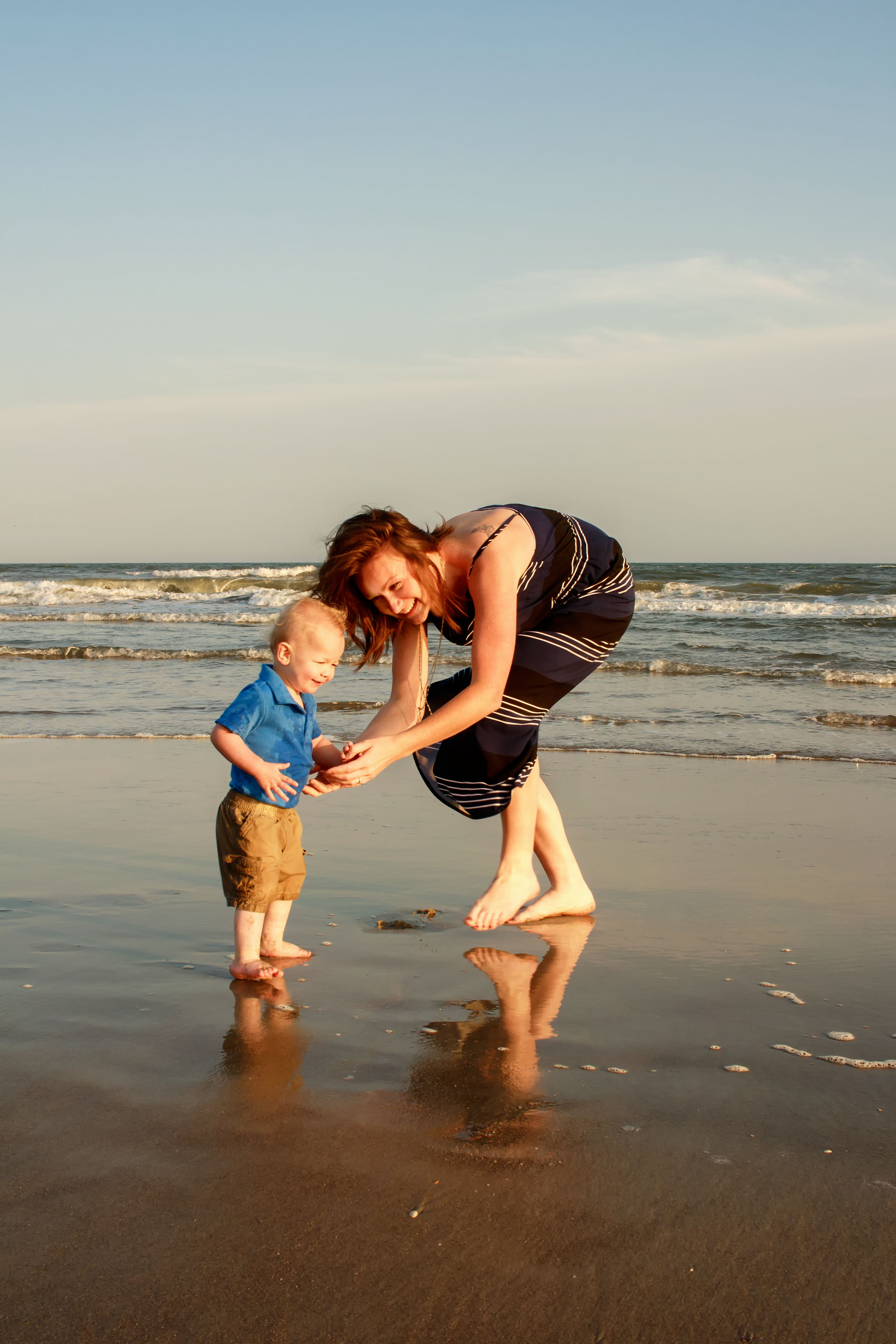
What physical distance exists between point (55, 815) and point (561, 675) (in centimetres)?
261

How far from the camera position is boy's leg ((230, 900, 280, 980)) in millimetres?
2693

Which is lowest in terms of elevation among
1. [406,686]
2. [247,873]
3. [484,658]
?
[247,873]

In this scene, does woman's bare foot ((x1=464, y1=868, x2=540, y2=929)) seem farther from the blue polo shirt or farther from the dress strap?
the dress strap

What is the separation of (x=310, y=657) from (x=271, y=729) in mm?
226

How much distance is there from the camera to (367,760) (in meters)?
2.46

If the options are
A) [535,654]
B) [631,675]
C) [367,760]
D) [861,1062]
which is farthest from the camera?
[631,675]

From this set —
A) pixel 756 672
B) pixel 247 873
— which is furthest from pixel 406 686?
pixel 756 672

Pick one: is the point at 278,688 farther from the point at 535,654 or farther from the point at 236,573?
the point at 236,573

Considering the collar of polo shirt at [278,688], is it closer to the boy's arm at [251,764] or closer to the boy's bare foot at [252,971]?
the boy's arm at [251,764]

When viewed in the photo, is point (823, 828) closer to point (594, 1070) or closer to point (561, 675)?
point (561, 675)

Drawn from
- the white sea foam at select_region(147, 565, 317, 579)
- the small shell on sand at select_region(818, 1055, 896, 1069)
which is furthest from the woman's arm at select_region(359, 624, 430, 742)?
the white sea foam at select_region(147, 565, 317, 579)

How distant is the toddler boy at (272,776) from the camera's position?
281 centimetres

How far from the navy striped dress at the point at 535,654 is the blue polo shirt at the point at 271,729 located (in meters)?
0.37

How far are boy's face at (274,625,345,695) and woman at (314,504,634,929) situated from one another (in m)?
0.07
